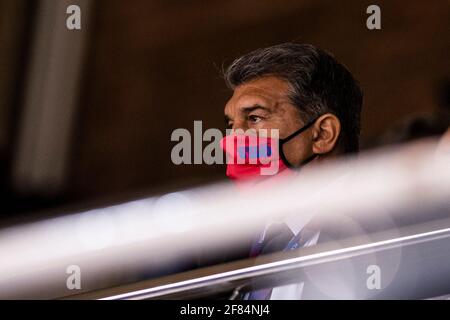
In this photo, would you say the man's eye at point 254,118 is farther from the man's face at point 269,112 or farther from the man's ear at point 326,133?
the man's ear at point 326,133

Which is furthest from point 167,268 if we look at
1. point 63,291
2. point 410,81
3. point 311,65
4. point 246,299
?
point 410,81

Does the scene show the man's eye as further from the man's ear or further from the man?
the man's ear

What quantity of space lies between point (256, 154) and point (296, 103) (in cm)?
12

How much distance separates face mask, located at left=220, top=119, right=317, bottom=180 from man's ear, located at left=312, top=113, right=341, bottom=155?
0.06 ft

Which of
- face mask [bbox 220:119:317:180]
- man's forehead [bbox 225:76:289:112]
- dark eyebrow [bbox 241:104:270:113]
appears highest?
man's forehead [bbox 225:76:289:112]

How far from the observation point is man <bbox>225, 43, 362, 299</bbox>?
1516 mm

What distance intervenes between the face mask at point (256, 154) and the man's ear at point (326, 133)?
2 cm

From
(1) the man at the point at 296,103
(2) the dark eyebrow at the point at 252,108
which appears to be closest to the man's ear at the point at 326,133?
(1) the man at the point at 296,103

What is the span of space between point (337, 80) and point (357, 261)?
44 centimetres

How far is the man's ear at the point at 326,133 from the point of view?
60.0 inches

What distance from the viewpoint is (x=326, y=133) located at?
153 centimetres

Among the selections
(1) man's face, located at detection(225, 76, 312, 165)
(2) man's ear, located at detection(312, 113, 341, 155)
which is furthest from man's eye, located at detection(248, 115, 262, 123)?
(2) man's ear, located at detection(312, 113, 341, 155)

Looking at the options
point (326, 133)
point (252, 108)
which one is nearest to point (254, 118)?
point (252, 108)

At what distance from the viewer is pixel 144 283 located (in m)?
1.18
